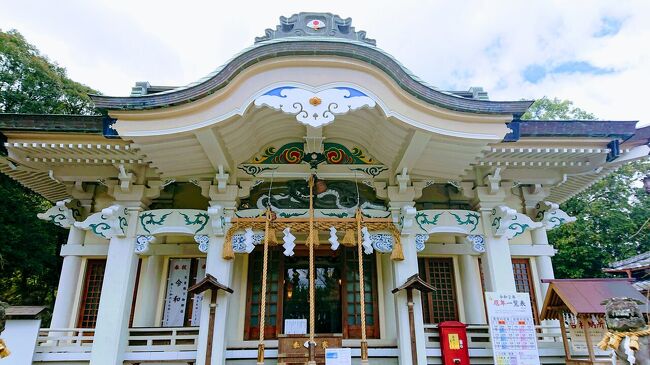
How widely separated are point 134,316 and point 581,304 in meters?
7.98

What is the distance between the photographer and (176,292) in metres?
8.16

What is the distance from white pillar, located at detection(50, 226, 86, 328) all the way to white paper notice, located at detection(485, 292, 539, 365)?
774 centimetres

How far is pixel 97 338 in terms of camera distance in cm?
641

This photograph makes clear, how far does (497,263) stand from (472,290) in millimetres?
1297

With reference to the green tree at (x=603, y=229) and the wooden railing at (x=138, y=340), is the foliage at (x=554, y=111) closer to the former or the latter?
the green tree at (x=603, y=229)

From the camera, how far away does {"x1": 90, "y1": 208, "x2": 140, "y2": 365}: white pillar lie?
6355 millimetres

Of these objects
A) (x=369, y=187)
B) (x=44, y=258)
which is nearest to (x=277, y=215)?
(x=369, y=187)

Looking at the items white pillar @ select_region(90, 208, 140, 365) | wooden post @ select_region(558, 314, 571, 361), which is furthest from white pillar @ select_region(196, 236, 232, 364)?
wooden post @ select_region(558, 314, 571, 361)

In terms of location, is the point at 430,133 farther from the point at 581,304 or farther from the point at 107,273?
the point at 107,273

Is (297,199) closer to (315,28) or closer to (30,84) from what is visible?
(315,28)

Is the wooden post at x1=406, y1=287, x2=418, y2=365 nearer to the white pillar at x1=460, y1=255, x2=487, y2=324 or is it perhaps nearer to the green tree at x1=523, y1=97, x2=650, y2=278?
the white pillar at x1=460, y1=255, x2=487, y2=324

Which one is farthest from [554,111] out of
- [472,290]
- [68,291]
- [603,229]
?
[68,291]

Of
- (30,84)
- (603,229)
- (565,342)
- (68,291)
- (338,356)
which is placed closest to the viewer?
(338,356)

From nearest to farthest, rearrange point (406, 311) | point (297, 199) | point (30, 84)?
point (406, 311)
point (297, 199)
point (30, 84)
